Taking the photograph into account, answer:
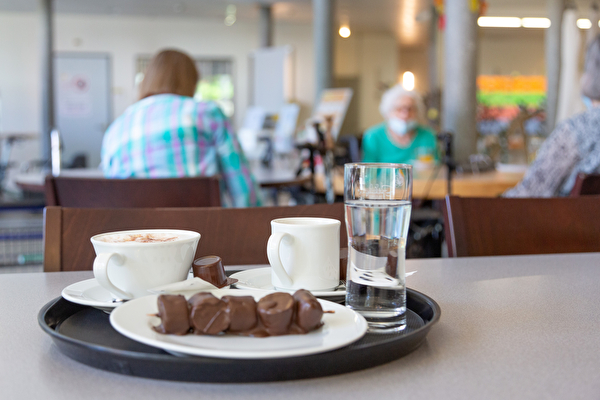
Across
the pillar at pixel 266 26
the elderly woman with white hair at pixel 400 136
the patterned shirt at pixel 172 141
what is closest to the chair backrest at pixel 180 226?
the patterned shirt at pixel 172 141

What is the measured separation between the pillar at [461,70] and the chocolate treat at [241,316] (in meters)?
4.34

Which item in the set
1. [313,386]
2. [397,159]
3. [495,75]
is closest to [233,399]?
[313,386]

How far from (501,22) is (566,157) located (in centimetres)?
1171

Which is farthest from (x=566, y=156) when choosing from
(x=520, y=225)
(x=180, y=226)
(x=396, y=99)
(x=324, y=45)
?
(x=324, y=45)

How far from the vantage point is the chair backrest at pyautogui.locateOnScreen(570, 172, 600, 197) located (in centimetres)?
190

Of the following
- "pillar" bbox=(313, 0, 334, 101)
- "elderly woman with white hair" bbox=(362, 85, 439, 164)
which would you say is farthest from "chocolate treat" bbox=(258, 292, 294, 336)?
"pillar" bbox=(313, 0, 334, 101)

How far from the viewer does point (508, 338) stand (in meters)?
0.56

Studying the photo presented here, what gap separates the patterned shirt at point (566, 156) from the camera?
2389 millimetres

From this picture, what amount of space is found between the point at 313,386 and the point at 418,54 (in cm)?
1815

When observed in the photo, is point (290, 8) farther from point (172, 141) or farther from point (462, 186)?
point (172, 141)

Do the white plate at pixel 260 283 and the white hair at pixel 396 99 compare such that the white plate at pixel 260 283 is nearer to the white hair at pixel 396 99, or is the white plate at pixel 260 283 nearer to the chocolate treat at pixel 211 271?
the chocolate treat at pixel 211 271

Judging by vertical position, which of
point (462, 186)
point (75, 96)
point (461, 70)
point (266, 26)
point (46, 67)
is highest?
point (266, 26)

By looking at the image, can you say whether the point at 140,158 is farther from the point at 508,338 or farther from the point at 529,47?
the point at 529,47

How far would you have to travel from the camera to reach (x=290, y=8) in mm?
11859
